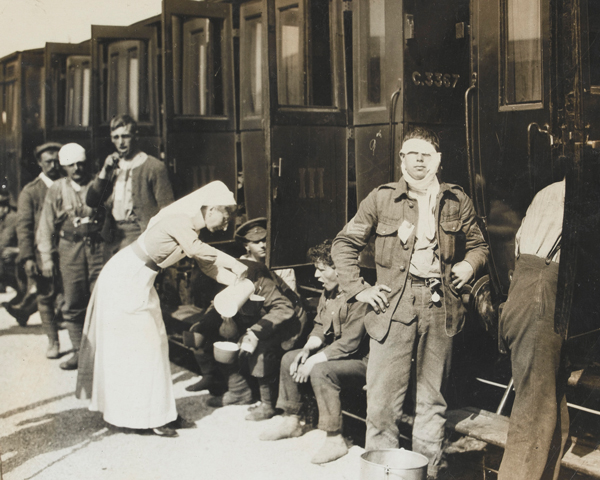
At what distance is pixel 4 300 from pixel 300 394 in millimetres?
3690

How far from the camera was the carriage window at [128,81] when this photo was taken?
17.1 feet

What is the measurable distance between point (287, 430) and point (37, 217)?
2.69 meters

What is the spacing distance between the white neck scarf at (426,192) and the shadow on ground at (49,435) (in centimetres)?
247

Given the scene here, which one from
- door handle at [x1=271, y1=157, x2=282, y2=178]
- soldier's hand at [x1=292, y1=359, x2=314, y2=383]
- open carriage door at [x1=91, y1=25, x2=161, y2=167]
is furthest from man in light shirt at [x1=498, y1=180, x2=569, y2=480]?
open carriage door at [x1=91, y1=25, x2=161, y2=167]

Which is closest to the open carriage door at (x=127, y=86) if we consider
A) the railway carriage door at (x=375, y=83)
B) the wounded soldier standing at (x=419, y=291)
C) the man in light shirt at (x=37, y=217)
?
the man in light shirt at (x=37, y=217)

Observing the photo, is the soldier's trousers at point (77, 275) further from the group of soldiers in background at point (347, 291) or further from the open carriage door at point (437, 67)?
the open carriage door at point (437, 67)

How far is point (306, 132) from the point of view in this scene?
426 centimetres

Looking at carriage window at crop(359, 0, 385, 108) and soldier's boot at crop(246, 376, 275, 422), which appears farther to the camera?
soldier's boot at crop(246, 376, 275, 422)

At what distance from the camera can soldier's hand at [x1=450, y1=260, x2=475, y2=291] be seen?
11.1 ft

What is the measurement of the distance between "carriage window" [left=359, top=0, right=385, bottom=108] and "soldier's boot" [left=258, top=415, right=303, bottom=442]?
78.2 inches

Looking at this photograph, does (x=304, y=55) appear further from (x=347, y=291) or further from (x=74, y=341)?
(x=74, y=341)

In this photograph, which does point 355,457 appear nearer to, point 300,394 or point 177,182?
point 300,394

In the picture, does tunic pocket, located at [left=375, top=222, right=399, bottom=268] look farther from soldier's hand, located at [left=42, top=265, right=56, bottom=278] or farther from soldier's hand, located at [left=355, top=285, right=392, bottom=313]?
soldier's hand, located at [left=42, top=265, right=56, bottom=278]

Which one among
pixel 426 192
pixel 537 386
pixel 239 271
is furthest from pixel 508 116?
pixel 239 271
